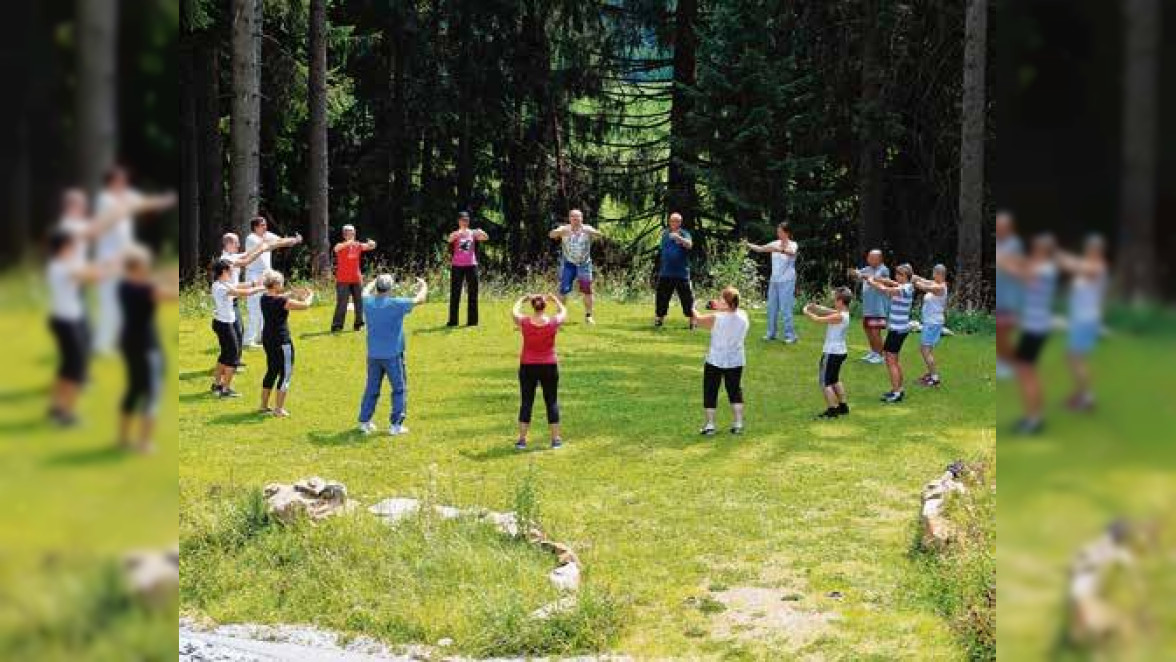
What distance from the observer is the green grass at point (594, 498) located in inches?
339

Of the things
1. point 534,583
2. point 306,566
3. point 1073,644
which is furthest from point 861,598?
point 1073,644

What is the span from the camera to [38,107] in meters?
1.27

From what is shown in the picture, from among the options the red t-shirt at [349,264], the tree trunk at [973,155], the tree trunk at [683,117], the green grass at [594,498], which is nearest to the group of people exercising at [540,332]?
the red t-shirt at [349,264]

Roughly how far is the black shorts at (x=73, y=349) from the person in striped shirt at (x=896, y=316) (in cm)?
1326

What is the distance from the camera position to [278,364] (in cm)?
1335

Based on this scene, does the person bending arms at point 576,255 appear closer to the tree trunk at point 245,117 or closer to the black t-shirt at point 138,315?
the tree trunk at point 245,117

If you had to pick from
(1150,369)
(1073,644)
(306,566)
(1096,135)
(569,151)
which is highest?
(569,151)

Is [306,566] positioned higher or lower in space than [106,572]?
lower

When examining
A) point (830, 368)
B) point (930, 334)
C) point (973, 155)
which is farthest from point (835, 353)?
point (973, 155)

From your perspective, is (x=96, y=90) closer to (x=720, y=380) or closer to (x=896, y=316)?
(x=720, y=380)

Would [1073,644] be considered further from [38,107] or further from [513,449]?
[513,449]

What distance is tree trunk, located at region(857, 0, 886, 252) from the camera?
90.6 feet

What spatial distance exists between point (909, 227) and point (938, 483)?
19.4m

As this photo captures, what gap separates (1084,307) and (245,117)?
2040cm
